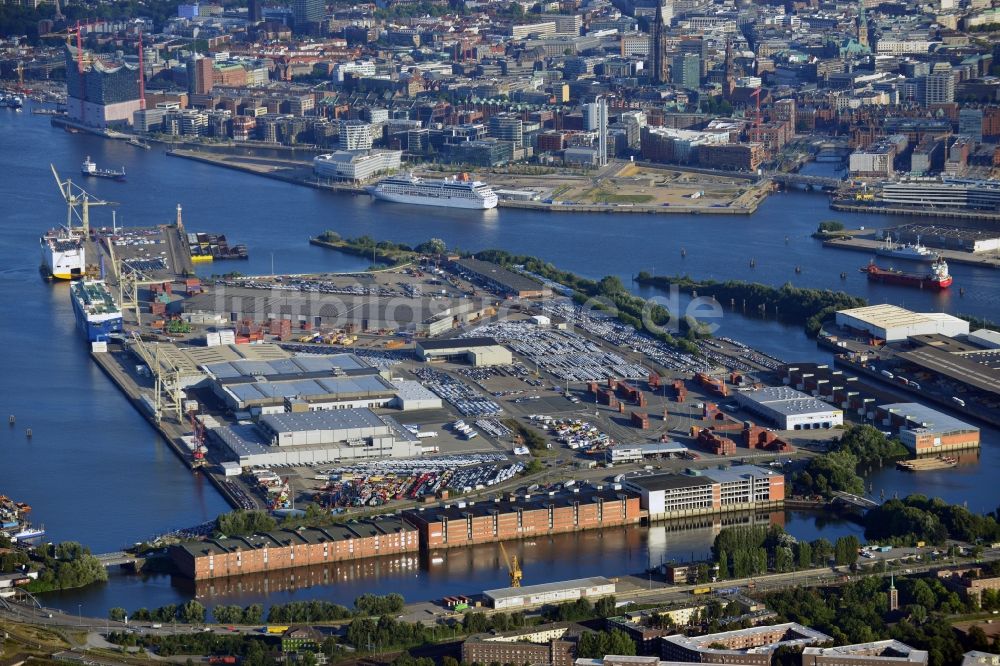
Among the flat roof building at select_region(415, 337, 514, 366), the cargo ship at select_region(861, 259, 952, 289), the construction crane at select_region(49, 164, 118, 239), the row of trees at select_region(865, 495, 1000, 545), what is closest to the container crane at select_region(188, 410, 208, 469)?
the flat roof building at select_region(415, 337, 514, 366)

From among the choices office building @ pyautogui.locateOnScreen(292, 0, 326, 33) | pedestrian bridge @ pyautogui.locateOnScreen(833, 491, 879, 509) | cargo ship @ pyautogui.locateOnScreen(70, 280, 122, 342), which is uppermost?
office building @ pyautogui.locateOnScreen(292, 0, 326, 33)

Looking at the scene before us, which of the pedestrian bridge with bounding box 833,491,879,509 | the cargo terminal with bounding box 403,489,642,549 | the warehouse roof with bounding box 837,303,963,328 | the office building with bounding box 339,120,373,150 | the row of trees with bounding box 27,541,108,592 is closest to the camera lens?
the row of trees with bounding box 27,541,108,592

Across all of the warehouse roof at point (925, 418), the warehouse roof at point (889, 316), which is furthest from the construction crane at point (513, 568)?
the warehouse roof at point (889, 316)

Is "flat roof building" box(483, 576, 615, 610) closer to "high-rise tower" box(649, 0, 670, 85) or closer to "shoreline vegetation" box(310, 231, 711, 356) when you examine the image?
"shoreline vegetation" box(310, 231, 711, 356)

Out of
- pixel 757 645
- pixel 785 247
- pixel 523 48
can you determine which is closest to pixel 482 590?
pixel 757 645

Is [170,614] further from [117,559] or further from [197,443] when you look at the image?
[197,443]

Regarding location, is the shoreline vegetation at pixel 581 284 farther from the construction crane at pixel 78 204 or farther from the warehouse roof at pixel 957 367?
the construction crane at pixel 78 204

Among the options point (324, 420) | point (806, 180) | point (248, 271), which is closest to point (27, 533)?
point (324, 420)
